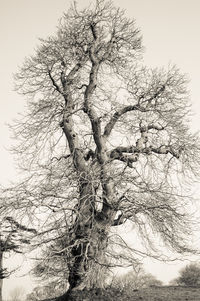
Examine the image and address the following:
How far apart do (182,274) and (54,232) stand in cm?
768

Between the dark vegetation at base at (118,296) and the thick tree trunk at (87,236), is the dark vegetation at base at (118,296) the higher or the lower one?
the lower one

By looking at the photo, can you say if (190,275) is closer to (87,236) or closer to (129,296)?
(129,296)

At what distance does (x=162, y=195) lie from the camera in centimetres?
679

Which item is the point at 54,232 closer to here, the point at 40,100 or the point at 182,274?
the point at 40,100

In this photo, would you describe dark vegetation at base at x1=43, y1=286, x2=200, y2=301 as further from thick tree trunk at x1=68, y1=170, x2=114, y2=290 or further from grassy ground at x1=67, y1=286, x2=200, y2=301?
thick tree trunk at x1=68, y1=170, x2=114, y2=290

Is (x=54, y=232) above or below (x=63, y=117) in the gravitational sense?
below

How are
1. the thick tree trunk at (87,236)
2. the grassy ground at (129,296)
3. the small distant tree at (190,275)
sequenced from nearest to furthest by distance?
1. the grassy ground at (129,296)
2. the thick tree trunk at (87,236)
3. the small distant tree at (190,275)

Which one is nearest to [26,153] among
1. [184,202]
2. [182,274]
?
[184,202]

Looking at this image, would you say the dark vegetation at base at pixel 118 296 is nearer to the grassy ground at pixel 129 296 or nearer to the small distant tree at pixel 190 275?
the grassy ground at pixel 129 296

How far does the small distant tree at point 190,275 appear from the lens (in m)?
11.4

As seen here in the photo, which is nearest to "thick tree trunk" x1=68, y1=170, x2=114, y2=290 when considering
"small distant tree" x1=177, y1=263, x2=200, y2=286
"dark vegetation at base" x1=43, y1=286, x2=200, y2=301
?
"dark vegetation at base" x1=43, y1=286, x2=200, y2=301

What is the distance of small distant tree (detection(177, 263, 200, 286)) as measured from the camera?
37.4 ft

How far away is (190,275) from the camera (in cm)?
1155

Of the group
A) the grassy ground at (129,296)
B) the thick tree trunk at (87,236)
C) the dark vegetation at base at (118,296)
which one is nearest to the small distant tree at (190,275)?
the grassy ground at (129,296)
